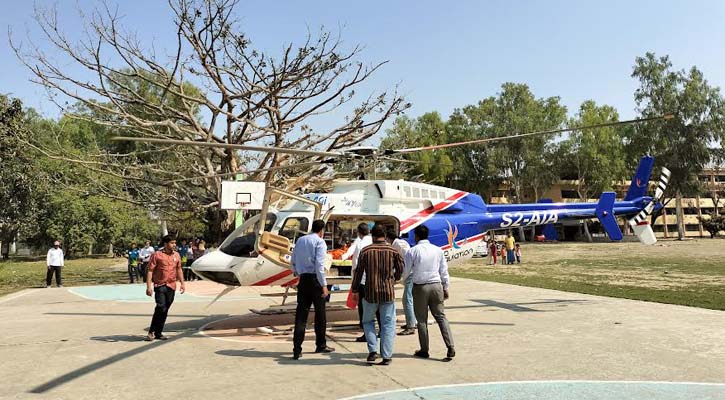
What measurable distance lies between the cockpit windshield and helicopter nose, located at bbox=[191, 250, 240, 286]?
5.9 inches

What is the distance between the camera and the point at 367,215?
980 centimetres

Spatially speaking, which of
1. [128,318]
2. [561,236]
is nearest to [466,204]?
[128,318]

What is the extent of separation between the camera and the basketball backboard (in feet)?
41.6

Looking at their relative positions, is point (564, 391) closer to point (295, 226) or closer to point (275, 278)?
point (275, 278)

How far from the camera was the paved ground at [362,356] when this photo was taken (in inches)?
208

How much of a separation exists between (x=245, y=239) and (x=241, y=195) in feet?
14.1

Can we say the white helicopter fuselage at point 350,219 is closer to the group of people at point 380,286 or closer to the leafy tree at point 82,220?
the group of people at point 380,286

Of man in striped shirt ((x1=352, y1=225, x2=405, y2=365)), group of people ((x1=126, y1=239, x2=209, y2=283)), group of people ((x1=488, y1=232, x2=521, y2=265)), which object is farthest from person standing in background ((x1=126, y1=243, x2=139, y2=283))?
group of people ((x1=488, y1=232, x2=521, y2=265))

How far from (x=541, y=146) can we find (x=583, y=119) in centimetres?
→ 847

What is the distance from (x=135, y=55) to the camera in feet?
61.7

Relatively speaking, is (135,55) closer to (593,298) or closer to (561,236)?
(593,298)

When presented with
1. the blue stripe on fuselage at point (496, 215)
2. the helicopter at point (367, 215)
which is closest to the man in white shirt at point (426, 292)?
the helicopter at point (367, 215)

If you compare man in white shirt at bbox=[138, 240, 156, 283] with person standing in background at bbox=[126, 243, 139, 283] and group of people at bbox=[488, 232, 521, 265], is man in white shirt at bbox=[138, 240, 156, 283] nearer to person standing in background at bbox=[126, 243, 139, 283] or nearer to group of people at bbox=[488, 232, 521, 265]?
person standing in background at bbox=[126, 243, 139, 283]

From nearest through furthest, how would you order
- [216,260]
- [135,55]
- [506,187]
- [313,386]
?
[313,386] → [216,260] → [135,55] → [506,187]
